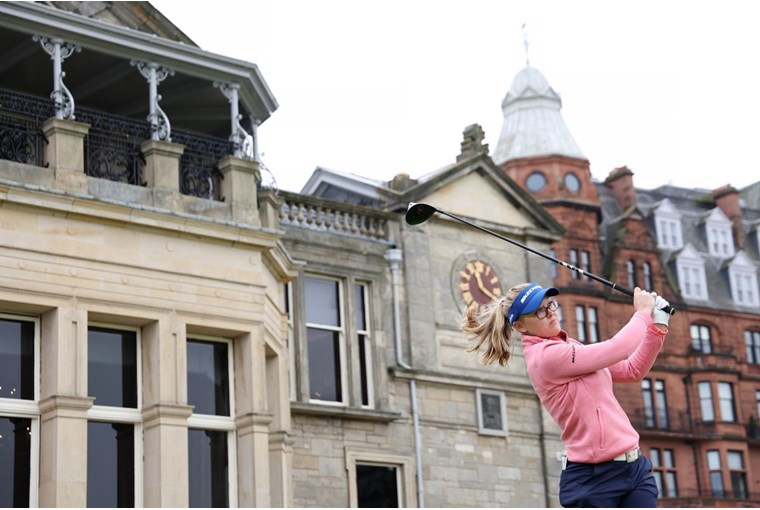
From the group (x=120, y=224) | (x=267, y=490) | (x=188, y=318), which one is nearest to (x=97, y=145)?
(x=120, y=224)

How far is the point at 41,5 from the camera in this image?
707 inches

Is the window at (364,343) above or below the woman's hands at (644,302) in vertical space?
above

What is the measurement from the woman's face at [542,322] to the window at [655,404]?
48366 mm

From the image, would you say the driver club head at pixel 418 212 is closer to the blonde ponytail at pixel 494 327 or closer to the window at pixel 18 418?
the blonde ponytail at pixel 494 327

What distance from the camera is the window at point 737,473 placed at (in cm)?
5577

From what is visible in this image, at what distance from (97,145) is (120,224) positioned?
49.8 inches

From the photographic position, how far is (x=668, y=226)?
61.8 m

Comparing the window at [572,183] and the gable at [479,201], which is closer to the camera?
the gable at [479,201]

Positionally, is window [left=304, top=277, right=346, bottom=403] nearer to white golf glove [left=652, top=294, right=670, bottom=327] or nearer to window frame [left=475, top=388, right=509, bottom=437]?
window frame [left=475, top=388, right=509, bottom=437]

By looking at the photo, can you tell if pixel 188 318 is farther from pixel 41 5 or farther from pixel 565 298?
pixel 565 298

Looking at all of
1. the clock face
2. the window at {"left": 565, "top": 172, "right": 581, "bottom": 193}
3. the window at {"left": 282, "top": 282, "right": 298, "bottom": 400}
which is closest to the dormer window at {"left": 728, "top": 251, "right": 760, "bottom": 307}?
the window at {"left": 565, "top": 172, "right": 581, "bottom": 193}

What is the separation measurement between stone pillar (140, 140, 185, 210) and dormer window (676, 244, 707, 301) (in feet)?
143

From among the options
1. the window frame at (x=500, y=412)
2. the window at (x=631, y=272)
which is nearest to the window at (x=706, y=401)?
the window at (x=631, y=272)

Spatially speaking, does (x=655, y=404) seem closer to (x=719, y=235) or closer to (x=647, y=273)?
(x=647, y=273)
